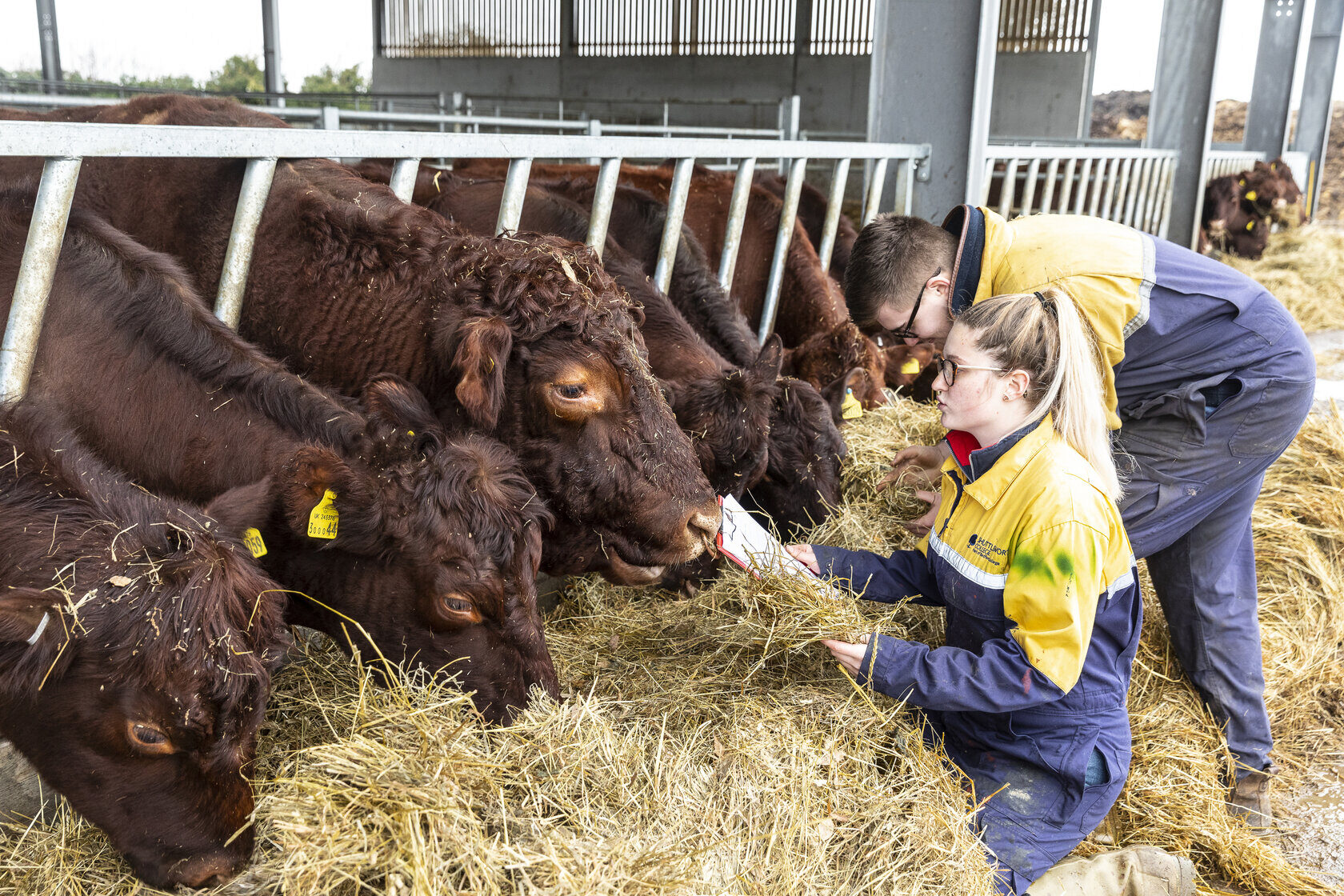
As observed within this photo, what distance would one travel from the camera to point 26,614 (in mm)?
2084

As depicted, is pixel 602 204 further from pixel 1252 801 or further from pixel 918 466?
pixel 1252 801

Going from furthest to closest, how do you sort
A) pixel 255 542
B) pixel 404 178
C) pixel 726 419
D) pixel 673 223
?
pixel 673 223
pixel 726 419
pixel 404 178
pixel 255 542

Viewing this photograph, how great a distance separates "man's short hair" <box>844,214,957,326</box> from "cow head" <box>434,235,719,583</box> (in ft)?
2.59

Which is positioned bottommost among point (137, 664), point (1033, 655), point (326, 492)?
point (1033, 655)

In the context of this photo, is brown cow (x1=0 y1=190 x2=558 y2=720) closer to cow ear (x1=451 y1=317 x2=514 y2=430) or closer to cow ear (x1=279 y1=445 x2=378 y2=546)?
cow ear (x1=279 y1=445 x2=378 y2=546)

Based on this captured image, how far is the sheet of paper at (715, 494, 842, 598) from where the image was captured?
3230 millimetres

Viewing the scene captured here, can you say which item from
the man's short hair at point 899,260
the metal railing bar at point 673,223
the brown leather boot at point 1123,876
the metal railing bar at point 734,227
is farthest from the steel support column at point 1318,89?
the brown leather boot at point 1123,876

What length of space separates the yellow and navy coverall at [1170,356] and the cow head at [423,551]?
1.66 meters

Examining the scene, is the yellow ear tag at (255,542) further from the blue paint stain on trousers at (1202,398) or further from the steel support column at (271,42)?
the steel support column at (271,42)

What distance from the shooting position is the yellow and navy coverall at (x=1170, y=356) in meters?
3.21

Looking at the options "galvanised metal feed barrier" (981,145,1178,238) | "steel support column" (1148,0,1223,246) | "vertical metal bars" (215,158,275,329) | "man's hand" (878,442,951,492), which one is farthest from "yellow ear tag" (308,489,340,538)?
"steel support column" (1148,0,1223,246)

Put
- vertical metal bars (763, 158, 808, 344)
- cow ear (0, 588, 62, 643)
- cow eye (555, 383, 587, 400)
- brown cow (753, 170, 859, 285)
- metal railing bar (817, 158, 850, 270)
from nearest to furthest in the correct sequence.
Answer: cow ear (0, 588, 62, 643) → cow eye (555, 383, 587, 400) → vertical metal bars (763, 158, 808, 344) → metal railing bar (817, 158, 850, 270) → brown cow (753, 170, 859, 285)

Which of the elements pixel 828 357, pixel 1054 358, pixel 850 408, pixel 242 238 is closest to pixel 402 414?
pixel 242 238

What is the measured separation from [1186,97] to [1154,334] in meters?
8.12
